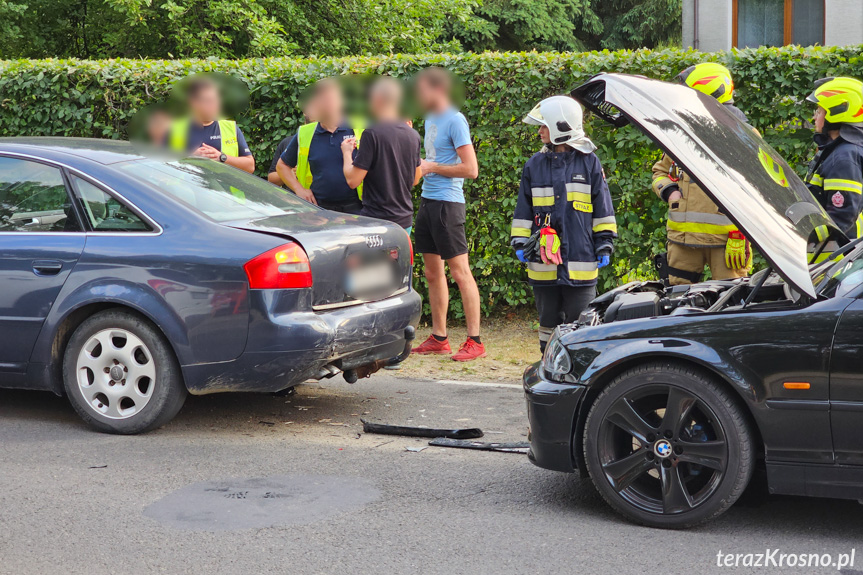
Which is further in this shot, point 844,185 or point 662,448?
point 844,185

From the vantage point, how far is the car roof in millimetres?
5637

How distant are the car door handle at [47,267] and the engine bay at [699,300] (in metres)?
2.86

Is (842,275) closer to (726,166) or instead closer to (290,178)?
(726,166)

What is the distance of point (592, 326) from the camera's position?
420 cm

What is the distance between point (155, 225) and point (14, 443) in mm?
1367

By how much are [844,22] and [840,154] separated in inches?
431

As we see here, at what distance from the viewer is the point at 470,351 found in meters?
7.61

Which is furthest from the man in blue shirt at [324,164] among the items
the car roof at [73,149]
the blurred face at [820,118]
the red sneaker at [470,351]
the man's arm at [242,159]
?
the blurred face at [820,118]

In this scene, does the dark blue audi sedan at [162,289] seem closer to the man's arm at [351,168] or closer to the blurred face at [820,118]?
the man's arm at [351,168]

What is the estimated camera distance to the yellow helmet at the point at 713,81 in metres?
6.59

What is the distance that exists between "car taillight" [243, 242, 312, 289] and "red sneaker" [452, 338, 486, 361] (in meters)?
2.59

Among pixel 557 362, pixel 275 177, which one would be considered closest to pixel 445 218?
pixel 275 177

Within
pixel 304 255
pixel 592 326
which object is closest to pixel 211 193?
pixel 304 255

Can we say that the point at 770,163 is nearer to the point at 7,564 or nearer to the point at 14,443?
the point at 7,564
